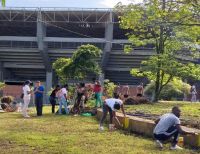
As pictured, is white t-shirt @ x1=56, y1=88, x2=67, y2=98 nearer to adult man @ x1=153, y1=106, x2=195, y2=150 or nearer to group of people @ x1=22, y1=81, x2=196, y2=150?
group of people @ x1=22, y1=81, x2=196, y2=150

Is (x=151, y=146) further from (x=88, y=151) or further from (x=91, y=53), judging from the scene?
(x=91, y=53)

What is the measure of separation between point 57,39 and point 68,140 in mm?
41963

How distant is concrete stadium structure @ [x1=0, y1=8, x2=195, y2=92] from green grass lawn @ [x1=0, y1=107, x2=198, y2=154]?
37.3m

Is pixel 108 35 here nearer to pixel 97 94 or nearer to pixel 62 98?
pixel 97 94

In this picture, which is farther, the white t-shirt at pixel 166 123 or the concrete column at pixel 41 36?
the concrete column at pixel 41 36

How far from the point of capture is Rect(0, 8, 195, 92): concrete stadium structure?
51.9m

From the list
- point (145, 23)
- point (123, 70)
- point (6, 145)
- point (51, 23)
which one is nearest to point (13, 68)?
point (51, 23)

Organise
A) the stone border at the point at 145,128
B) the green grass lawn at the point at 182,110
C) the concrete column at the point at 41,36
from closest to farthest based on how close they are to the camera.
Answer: the stone border at the point at 145,128, the green grass lawn at the point at 182,110, the concrete column at the point at 41,36

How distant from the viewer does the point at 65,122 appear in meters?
15.9

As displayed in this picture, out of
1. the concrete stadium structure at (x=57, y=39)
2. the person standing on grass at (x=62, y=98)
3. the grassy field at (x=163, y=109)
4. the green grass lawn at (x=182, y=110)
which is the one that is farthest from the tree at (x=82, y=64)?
the concrete stadium structure at (x=57, y=39)

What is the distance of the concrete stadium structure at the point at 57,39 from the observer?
51.9 metres

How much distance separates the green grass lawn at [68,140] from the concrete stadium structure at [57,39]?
122ft

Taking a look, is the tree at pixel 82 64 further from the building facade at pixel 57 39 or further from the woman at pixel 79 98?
the building facade at pixel 57 39

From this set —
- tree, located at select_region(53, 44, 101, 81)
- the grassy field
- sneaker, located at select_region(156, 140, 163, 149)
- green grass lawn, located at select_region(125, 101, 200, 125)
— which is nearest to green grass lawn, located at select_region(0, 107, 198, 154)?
sneaker, located at select_region(156, 140, 163, 149)
